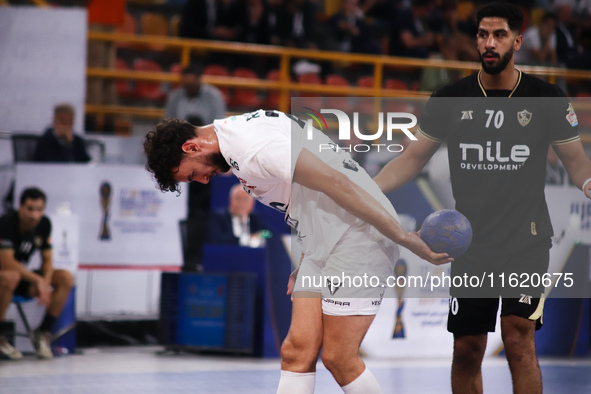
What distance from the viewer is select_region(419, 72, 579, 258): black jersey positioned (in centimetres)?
374

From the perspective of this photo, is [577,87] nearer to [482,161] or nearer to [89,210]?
[89,210]

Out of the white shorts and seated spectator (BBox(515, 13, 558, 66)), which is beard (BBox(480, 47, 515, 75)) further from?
seated spectator (BBox(515, 13, 558, 66))

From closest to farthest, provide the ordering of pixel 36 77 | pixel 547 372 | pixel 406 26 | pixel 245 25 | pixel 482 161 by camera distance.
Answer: pixel 482 161 → pixel 547 372 → pixel 36 77 → pixel 245 25 → pixel 406 26

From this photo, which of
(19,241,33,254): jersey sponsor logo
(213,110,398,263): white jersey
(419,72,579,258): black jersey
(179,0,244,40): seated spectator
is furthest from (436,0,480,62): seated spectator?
(213,110,398,263): white jersey

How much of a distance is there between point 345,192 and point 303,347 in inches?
29.7

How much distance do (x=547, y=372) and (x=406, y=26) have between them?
751 cm

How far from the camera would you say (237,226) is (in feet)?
26.1

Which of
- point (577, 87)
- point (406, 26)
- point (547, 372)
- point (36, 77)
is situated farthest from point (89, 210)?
point (577, 87)

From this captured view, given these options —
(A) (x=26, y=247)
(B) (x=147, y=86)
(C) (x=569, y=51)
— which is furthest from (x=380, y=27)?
(A) (x=26, y=247)

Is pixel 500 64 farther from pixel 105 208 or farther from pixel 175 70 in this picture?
pixel 175 70

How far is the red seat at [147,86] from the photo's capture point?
1121cm

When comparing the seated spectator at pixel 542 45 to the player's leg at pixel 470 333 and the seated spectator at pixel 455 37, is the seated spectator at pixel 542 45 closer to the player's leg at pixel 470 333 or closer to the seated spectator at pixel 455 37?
the seated spectator at pixel 455 37

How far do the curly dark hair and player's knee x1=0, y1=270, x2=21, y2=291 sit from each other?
4208mm

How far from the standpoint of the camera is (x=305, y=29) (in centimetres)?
1175
